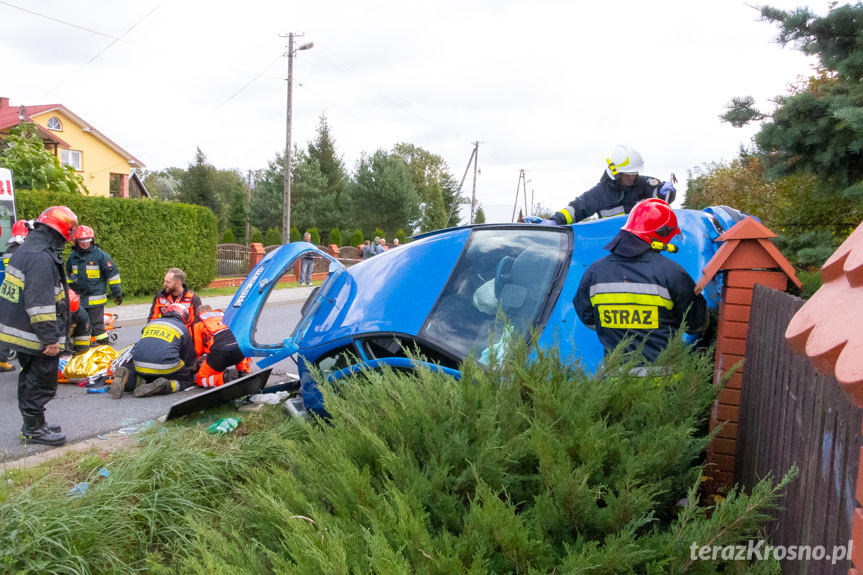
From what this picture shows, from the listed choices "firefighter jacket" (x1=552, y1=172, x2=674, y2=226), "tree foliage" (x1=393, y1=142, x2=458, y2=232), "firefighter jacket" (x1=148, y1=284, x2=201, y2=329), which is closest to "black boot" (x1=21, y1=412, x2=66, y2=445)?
"firefighter jacket" (x1=148, y1=284, x2=201, y2=329)

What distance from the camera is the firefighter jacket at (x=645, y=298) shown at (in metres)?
3.25

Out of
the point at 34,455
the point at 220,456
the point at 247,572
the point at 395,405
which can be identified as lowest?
the point at 34,455

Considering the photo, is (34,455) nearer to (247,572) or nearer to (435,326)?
(435,326)

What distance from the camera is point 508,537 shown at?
5.65 feet

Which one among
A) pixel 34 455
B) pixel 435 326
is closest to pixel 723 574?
pixel 435 326

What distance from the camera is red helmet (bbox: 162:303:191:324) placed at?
687 cm

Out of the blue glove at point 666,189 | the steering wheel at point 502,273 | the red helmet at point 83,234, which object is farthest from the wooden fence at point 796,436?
the red helmet at point 83,234

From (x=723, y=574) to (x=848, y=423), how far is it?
0.65 m

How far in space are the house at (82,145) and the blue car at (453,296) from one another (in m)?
36.8

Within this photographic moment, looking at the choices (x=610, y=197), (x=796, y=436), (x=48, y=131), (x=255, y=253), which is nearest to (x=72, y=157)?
(x=48, y=131)

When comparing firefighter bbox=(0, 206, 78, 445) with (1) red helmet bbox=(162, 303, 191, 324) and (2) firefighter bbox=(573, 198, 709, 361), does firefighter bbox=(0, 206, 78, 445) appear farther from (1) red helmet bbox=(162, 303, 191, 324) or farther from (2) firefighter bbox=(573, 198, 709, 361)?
(2) firefighter bbox=(573, 198, 709, 361)

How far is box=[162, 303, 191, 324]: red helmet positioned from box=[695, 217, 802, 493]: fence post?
5.78 m

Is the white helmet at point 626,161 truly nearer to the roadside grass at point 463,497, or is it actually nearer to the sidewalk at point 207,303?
the roadside grass at point 463,497

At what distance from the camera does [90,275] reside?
8.64m
